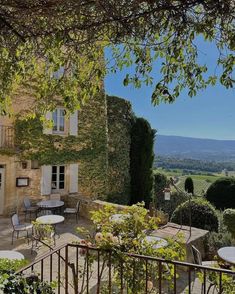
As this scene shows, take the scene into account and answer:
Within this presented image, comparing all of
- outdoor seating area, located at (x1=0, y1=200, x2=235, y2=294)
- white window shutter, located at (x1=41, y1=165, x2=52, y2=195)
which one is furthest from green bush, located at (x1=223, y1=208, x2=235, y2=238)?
white window shutter, located at (x1=41, y1=165, x2=52, y2=195)

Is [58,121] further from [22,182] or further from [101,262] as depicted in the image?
[101,262]

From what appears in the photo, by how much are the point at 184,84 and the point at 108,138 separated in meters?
12.8

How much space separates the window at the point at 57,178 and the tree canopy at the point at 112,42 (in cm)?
976

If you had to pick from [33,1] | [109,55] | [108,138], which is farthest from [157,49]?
[108,138]

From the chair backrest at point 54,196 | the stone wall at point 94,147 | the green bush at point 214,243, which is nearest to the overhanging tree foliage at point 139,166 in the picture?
the stone wall at point 94,147

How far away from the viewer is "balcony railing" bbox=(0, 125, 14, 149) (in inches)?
466

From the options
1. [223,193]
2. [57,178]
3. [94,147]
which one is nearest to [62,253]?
[57,178]

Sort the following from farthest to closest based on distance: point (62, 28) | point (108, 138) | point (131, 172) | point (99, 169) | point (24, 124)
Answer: point (131, 172) → point (108, 138) → point (99, 169) → point (24, 124) → point (62, 28)

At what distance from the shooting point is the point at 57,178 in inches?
521

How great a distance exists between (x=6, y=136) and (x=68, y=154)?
2.75 meters

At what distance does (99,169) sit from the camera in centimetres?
1466

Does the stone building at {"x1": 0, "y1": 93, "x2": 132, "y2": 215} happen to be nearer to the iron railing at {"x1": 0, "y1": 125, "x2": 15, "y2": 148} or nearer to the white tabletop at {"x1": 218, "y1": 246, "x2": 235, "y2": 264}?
the iron railing at {"x1": 0, "y1": 125, "x2": 15, "y2": 148}

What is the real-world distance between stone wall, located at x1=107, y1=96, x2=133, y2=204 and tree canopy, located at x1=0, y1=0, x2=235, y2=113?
40.3ft

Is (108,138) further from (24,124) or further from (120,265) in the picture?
(120,265)
